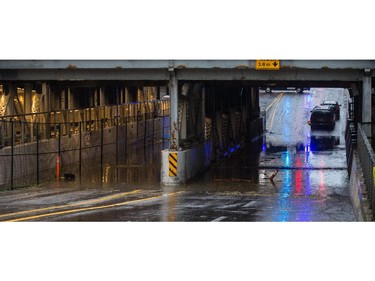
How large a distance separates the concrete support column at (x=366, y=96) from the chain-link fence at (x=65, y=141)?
13590 millimetres

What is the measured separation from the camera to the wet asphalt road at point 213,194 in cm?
2694

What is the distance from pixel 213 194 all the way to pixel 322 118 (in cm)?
4502

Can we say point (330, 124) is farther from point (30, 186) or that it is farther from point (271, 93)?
point (30, 186)

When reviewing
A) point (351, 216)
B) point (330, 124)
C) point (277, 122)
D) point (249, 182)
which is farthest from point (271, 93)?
point (351, 216)

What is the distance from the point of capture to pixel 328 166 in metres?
48.1

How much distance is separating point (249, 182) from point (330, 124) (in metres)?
39.9

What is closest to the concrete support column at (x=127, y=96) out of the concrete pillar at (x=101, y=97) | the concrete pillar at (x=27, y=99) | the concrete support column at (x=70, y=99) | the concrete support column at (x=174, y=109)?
the concrete pillar at (x=101, y=97)

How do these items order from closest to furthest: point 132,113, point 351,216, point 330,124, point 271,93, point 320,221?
point 320,221 < point 351,216 < point 132,113 < point 330,124 < point 271,93

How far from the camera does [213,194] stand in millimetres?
33531

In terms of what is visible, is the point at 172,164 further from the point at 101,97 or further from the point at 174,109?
the point at 101,97

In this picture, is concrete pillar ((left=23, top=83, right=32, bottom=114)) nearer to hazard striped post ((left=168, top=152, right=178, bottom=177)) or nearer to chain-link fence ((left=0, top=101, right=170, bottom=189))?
chain-link fence ((left=0, top=101, right=170, bottom=189))

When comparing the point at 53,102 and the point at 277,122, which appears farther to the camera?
the point at 277,122

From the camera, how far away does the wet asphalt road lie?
88.4ft

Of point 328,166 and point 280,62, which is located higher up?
point 280,62
